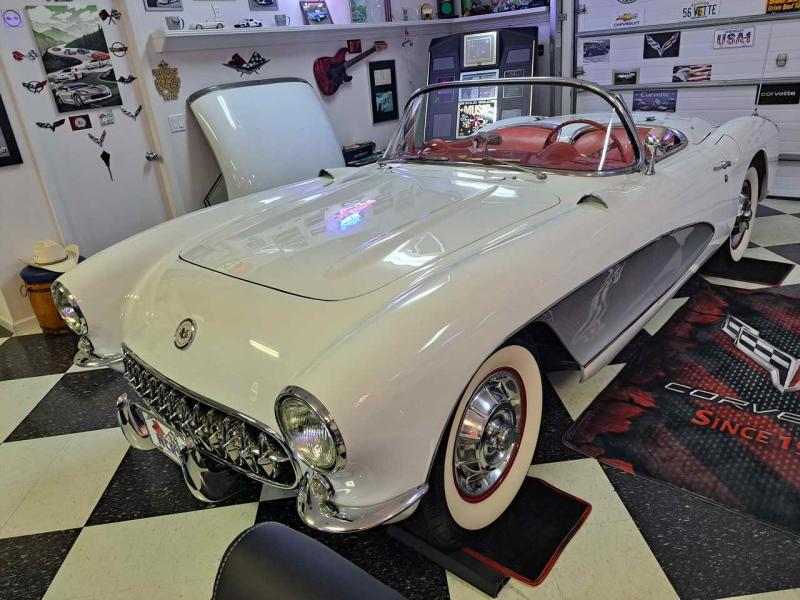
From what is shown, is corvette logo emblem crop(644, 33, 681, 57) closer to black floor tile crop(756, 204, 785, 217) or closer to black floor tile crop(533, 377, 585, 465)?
black floor tile crop(756, 204, 785, 217)

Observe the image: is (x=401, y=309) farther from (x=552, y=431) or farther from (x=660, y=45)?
(x=660, y=45)

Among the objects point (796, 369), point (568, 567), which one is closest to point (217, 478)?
point (568, 567)

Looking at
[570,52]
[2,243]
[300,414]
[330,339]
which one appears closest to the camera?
[300,414]

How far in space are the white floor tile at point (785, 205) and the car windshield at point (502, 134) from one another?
2437 mm

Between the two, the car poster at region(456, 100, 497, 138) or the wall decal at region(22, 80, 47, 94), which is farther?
the wall decal at region(22, 80, 47, 94)

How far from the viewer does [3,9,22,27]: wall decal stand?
309 cm

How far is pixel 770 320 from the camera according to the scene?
2613mm

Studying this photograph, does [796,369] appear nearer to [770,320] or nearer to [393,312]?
[770,320]

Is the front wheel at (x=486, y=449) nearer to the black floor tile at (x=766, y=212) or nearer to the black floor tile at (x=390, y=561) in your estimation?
the black floor tile at (x=390, y=561)

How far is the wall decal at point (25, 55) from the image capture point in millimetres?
3162

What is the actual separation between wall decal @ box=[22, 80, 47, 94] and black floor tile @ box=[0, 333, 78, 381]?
1.39m

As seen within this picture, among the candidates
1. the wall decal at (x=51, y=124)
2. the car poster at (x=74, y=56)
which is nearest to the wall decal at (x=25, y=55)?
the car poster at (x=74, y=56)

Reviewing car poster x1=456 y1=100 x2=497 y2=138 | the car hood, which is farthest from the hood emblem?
car poster x1=456 y1=100 x2=497 y2=138

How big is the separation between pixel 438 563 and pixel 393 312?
0.72 metres
